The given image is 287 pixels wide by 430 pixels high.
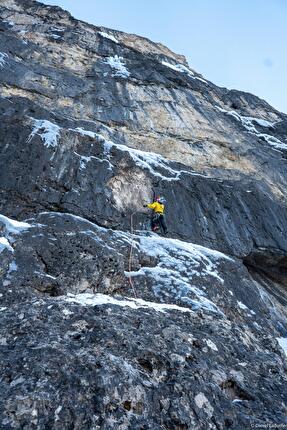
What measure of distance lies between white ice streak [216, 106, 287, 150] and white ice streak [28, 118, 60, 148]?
52.7 ft

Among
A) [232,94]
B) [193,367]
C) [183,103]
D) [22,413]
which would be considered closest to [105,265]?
[193,367]

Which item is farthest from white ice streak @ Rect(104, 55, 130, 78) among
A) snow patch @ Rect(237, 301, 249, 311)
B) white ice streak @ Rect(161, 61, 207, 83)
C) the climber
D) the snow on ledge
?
the snow on ledge

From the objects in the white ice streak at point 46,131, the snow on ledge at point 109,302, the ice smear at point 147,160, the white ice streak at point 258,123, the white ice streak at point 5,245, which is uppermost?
the white ice streak at point 258,123

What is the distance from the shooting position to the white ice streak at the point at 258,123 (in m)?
27.2

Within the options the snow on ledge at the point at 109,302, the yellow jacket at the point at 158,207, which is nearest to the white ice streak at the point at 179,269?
the yellow jacket at the point at 158,207

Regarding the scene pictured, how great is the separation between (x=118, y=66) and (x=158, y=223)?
55.5ft

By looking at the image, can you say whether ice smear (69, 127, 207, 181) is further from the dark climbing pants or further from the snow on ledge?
the snow on ledge

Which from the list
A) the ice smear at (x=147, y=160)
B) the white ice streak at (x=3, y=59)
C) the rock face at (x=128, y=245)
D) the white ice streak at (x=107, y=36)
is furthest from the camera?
the white ice streak at (x=107, y=36)

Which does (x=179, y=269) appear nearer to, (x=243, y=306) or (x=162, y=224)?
(x=243, y=306)

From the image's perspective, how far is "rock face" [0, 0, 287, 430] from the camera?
563 cm

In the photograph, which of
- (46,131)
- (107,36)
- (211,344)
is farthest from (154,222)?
(107,36)

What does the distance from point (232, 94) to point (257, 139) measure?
320 inches

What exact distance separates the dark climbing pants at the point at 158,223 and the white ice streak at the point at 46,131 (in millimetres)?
4473

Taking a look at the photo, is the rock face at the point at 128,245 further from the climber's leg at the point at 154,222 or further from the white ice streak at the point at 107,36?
the climber's leg at the point at 154,222
